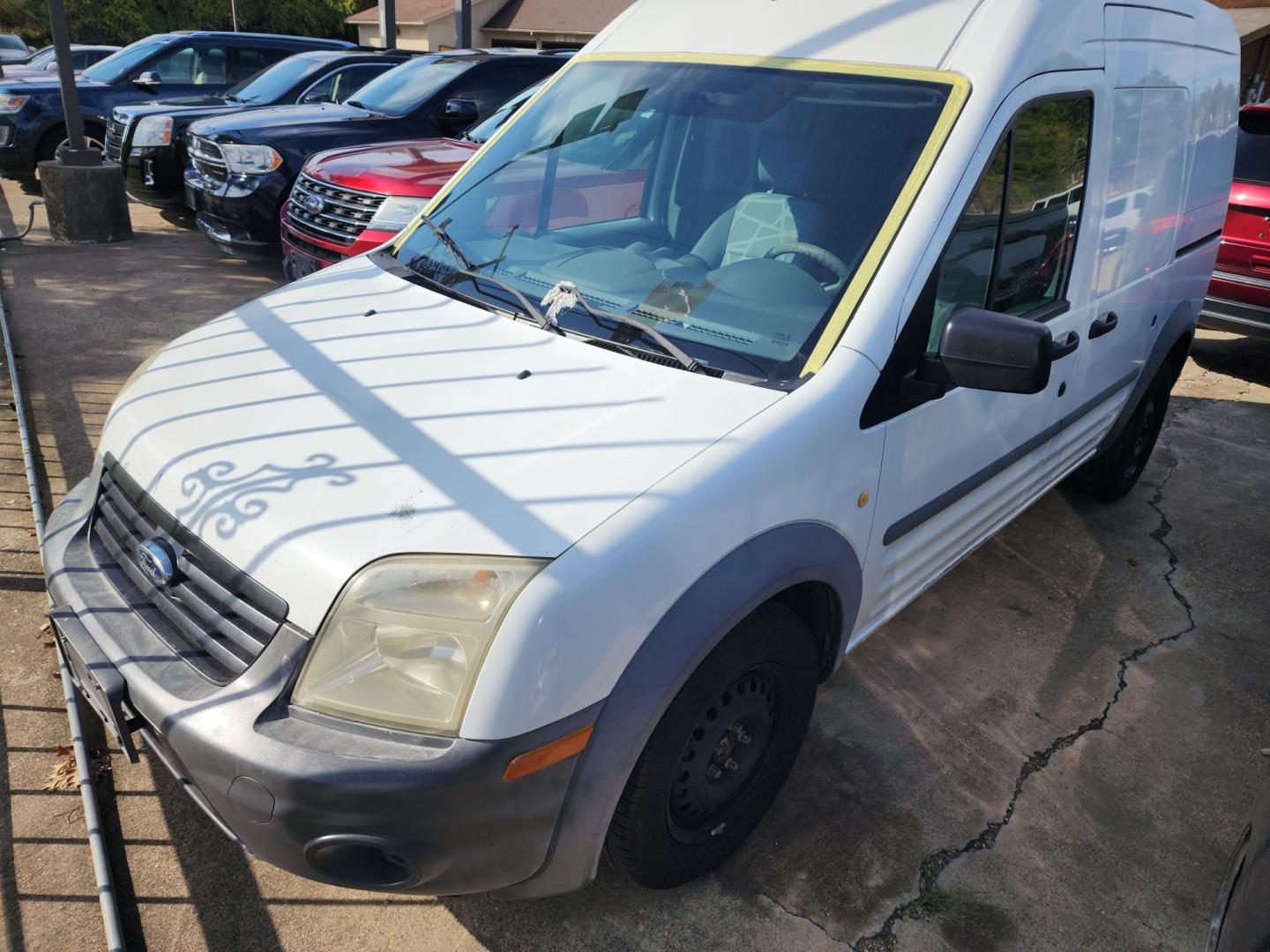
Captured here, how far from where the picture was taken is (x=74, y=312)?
21.4 ft

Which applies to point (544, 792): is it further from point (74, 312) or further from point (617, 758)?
point (74, 312)

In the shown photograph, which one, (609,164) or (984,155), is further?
(609,164)

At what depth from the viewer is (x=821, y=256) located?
2.44m

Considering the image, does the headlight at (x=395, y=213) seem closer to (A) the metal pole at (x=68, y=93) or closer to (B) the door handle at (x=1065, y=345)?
(B) the door handle at (x=1065, y=345)

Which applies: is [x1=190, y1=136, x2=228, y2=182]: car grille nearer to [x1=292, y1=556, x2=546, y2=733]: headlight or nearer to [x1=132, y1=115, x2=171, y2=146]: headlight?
[x1=132, y1=115, x2=171, y2=146]: headlight

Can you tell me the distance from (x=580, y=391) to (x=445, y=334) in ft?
1.69

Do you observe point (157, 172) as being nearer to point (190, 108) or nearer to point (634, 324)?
point (190, 108)

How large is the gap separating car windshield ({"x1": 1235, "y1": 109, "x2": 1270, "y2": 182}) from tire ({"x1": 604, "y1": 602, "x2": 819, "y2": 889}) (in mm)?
6093

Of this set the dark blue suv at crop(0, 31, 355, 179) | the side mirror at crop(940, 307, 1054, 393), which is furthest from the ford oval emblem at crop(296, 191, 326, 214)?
the dark blue suv at crop(0, 31, 355, 179)

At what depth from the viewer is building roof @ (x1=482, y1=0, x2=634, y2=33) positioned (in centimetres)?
3219

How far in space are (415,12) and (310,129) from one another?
31475 millimetres

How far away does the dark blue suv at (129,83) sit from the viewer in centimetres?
987

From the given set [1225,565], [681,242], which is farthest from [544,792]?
[1225,565]

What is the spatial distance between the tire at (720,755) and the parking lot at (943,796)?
6.7 inches
